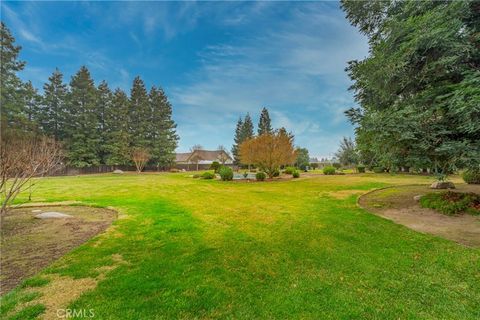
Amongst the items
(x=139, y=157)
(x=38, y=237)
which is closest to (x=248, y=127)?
(x=139, y=157)

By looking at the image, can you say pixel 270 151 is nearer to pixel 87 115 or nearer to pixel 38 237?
pixel 38 237

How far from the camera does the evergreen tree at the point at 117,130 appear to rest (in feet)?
116

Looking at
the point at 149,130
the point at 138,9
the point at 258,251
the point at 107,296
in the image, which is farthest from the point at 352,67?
the point at 149,130

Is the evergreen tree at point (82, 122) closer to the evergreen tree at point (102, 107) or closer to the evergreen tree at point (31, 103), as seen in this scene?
the evergreen tree at point (102, 107)

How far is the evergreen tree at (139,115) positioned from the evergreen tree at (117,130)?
4.18 feet

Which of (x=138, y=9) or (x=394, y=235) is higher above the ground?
(x=138, y=9)

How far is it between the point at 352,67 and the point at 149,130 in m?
38.3

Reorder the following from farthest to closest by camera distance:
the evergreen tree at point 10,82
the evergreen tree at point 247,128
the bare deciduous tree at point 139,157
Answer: the evergreen tree at point 247,128 → the bare deciduous tree at point 139,157 → the evergreen tree at point 10,82

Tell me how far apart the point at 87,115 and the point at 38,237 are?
35469 millimetres

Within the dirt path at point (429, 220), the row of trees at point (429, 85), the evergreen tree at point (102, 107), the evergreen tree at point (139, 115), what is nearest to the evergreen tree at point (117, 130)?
the evergreen tree at point (102, 107)

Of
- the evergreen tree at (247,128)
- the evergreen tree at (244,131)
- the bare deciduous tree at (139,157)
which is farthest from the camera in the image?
the evergreen tree at (247,128)

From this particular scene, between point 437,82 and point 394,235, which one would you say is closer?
point 394,235

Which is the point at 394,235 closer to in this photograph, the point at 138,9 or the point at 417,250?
the point at 417,250

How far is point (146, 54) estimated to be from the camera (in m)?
14.9
